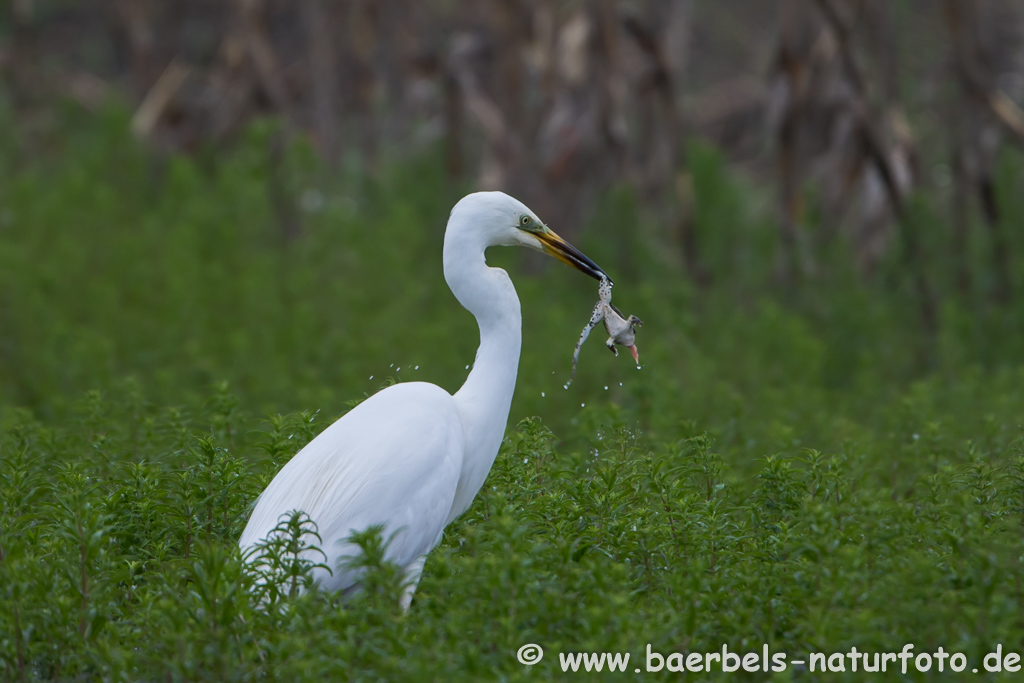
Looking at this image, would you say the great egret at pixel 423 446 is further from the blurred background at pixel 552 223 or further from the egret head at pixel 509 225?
the blurred background at pixel 552 223

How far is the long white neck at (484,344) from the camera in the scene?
341 cm

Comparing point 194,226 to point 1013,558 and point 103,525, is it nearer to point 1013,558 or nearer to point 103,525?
point 103,525

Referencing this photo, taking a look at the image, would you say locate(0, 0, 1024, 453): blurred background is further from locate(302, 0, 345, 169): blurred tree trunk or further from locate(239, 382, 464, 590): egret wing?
locate(239, 382, 464, 590): egret wing

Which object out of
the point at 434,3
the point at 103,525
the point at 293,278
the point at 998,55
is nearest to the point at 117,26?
the point at 434,3

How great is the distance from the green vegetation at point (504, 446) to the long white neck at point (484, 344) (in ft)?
0.55

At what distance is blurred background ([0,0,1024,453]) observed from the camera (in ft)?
20.9

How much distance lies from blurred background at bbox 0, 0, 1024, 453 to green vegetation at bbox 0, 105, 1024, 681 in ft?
0.14

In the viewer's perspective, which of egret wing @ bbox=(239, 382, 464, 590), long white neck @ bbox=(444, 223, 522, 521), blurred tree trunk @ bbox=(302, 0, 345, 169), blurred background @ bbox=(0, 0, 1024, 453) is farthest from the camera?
blurred tree trunk @ bbox=(302, 0, 345, 169)

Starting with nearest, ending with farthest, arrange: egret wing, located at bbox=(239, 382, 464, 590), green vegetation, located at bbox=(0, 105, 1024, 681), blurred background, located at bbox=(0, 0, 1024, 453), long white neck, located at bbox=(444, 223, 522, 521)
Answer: green vegetation, located at bbox=(0, 105, 1024, 681) → egret wing, located at bbox=(239, 382, 464, 590) → long white neck, located at bbox=(444, 223, 522, 521) → blurred background, located at bbox=(0, 0, 1024, 453)

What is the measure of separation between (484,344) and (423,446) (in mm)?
424

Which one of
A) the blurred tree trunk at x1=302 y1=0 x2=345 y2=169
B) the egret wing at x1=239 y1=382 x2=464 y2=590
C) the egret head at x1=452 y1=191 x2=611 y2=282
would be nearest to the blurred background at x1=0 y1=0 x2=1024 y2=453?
the blurred tree trunk at x1=302 y1=0 x2=345 y2=169

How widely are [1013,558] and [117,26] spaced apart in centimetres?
1427

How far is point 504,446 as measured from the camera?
395cm

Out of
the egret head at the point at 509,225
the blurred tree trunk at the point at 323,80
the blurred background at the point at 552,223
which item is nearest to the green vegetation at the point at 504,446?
the blurred background at the point at 552,223
